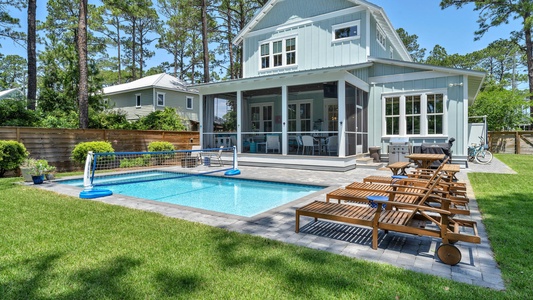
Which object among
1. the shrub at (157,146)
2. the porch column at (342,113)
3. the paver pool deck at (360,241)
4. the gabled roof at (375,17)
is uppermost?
the gabled roof at (375,17)

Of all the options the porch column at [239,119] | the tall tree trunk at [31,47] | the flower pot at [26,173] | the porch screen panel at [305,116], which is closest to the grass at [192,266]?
the flower pot at [26,173]

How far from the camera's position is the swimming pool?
656 centimetres

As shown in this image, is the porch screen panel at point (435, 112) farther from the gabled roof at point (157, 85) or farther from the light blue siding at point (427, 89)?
the gabled roof at point (157, 85)

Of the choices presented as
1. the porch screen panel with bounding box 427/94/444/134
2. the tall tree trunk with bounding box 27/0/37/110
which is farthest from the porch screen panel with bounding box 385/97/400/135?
the tall tree trunk with bounding box 27/0/37/110

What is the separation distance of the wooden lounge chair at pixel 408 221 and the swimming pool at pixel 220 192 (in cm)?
237

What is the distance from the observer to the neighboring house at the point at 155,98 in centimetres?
2327

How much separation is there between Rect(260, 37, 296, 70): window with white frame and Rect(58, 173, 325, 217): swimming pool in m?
7.37

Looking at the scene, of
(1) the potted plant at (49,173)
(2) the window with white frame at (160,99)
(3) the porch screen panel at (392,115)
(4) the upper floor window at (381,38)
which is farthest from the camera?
(2) the window with white frame at (160,99)

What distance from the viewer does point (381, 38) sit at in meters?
14.5

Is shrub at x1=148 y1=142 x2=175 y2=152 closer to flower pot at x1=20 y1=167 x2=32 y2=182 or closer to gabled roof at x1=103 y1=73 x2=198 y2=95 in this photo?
flower pot at x1=20 y1=167 x2=32 y2=182

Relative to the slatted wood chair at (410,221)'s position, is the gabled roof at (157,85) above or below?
above

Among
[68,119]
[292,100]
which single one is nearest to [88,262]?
[292,100]

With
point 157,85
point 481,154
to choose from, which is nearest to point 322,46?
point 481,154

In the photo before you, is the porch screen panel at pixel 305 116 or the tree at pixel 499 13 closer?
the porch screen panel at pixel 305 116
